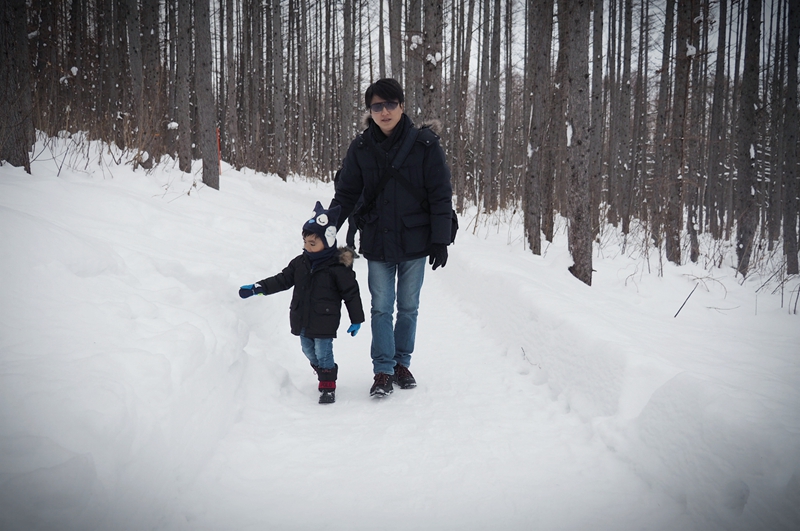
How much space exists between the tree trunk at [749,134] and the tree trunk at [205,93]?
36.5ft

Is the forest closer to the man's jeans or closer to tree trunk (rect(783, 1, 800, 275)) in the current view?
tree trunk (rect(783, 1, 800, 275))

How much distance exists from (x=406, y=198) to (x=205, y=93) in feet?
27.7

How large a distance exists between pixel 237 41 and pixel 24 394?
83.9 ft

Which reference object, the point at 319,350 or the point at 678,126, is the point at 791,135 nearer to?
the point at 678,126

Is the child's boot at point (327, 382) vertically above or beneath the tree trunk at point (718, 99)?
beneath

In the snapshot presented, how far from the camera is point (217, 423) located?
2.51 metres

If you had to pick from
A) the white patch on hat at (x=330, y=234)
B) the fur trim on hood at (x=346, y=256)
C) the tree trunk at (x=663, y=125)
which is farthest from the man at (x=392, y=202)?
the tree trunk at (x=663, y=125)

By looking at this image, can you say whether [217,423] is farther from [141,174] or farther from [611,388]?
[141,174]

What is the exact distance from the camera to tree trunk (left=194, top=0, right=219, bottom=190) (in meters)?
9.21

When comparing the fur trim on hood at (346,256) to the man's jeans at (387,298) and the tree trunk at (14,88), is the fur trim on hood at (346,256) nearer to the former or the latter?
the man's jeans at (387,298)

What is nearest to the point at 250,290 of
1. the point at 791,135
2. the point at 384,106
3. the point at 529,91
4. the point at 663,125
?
the point at 384,106

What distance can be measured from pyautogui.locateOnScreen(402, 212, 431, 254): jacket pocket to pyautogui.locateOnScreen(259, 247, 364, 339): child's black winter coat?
42cm

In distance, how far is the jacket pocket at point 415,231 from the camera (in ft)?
9.94

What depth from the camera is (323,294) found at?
3.04m
